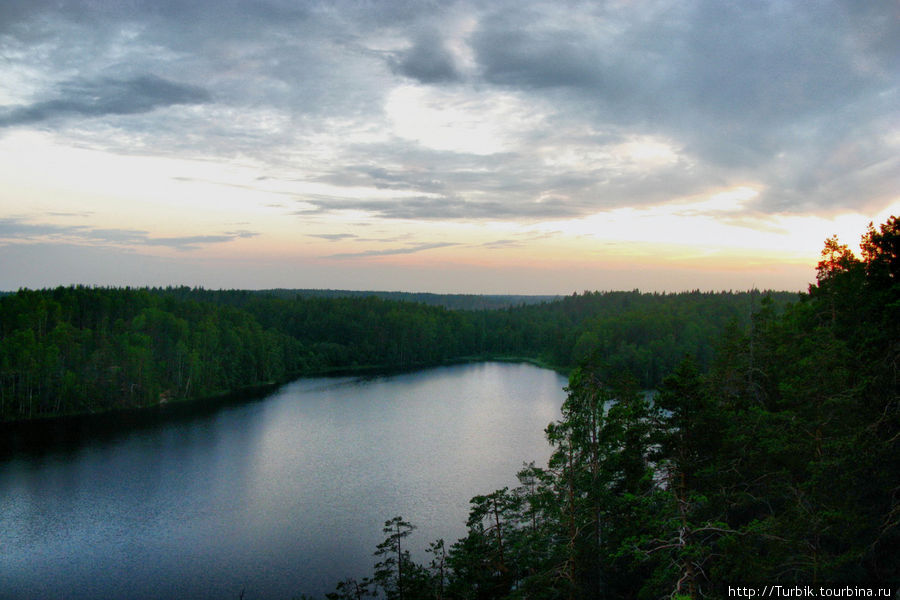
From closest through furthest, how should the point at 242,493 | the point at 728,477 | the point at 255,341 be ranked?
1. the point at 728,477
2. the point at 242,493
3. the point at 255,341

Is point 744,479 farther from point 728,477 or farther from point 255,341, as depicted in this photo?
point 255,341

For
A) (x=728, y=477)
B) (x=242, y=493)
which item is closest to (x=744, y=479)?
(x=728, y=477)

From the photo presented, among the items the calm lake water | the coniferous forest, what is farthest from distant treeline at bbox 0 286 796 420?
the calm lake water

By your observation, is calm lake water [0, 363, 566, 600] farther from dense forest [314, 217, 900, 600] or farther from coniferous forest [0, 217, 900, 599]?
dense forest [314, 217, 900, 600]

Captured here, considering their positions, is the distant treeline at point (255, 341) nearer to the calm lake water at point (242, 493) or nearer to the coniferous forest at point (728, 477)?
the coniferous forest at point (728, 477)

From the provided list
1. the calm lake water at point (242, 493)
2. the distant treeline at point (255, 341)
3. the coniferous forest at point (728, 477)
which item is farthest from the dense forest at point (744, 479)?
the calm lake water at point (242, 493)

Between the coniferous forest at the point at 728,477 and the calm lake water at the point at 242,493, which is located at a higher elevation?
the coniferous forest at the point at 728,477

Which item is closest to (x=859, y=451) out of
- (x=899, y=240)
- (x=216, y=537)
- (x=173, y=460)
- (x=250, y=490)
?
(x=899, y=240)
